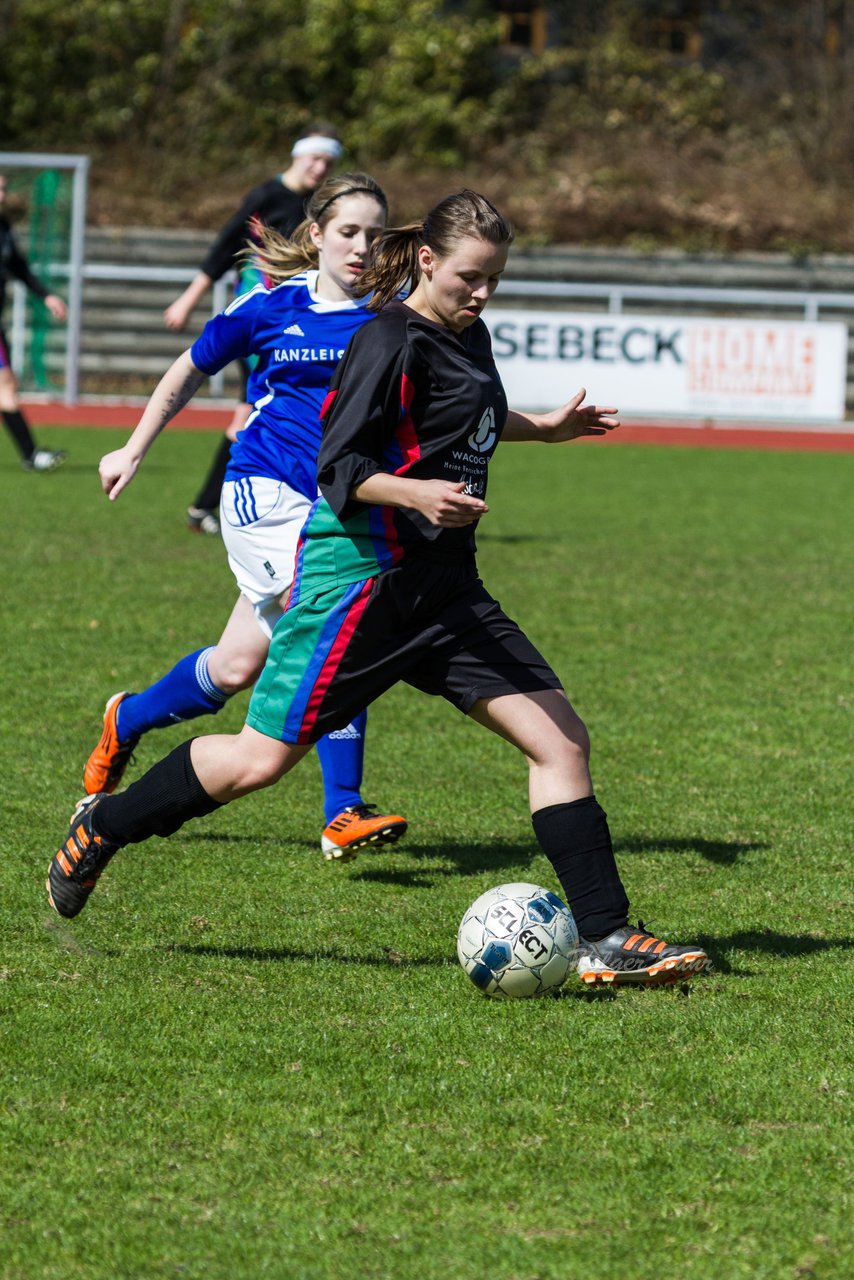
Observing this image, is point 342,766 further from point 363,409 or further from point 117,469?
point 363,409

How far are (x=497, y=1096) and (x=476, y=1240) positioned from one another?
0.60 meters

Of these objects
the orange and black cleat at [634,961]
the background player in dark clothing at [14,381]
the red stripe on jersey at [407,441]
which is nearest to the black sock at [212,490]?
the background player in dark clothing at [14,381]

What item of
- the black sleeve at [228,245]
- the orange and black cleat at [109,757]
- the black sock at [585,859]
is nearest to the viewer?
the black sock at [585,859]

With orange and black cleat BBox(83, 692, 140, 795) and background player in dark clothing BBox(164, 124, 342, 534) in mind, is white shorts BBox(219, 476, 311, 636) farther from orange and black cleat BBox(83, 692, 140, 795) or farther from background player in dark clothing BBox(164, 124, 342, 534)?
background player in dark clothing BBox(164, 124, 342, 534)

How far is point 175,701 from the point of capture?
16.9ft

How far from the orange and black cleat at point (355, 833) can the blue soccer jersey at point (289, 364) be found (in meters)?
0.94

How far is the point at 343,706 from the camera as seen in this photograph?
13.1 feet

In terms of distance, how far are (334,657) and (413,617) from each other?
0.21 metres

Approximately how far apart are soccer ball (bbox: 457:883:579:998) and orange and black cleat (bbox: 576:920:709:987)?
0.05 meters

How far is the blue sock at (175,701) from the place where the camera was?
16.8ft

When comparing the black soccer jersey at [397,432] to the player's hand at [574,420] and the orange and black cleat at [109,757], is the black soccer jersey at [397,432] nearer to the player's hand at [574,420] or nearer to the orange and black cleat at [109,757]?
the player's hand at [574,420]

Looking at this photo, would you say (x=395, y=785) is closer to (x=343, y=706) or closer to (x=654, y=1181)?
(x=343, y=706)

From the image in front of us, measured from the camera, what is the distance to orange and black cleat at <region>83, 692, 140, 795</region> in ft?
17.2

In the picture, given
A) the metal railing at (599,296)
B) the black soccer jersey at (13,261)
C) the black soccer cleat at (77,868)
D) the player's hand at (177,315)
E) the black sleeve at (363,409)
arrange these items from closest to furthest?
1. the black sleeve at (363,409)
2. the black soccer cleat at (77,868)
3. the player's hand at (177,315)
4. the black soccer jersey at (13,261)
5. the metal railing at (599,296)
